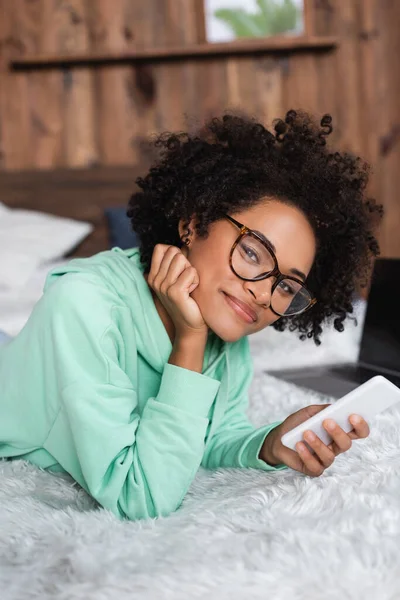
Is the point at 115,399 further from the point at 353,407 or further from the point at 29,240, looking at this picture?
the point at 29,240

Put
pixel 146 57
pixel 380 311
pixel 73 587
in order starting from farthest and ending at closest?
pixel 146 57, pixel 380 311, pixel 73 587

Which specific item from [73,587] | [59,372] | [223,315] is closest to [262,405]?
[223,315]

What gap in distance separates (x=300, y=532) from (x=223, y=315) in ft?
1.19

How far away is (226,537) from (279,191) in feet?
1.85

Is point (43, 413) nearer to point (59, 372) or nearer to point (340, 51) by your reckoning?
point (59, 372)

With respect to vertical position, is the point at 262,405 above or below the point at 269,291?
below

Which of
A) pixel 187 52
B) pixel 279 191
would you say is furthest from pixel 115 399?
pixel 187 52

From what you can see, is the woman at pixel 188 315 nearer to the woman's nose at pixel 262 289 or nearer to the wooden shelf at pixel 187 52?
the woman's nose at pixel 262 289

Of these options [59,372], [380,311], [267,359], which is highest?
[59,372]

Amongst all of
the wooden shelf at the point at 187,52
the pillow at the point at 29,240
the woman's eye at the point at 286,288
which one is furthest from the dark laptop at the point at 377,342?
the wooden shelf at the point at 187,52

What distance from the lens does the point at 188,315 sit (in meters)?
1.00

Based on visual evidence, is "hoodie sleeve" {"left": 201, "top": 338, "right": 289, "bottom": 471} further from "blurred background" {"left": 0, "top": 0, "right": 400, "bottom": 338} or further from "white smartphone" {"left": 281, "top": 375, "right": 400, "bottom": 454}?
"blurred background" {"left": 0, "top": 0, "right": 400, "bottom": 338}

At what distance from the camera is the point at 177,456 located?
0.94 m

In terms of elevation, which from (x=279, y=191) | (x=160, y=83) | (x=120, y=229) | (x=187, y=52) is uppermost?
(x=187, y=52)
